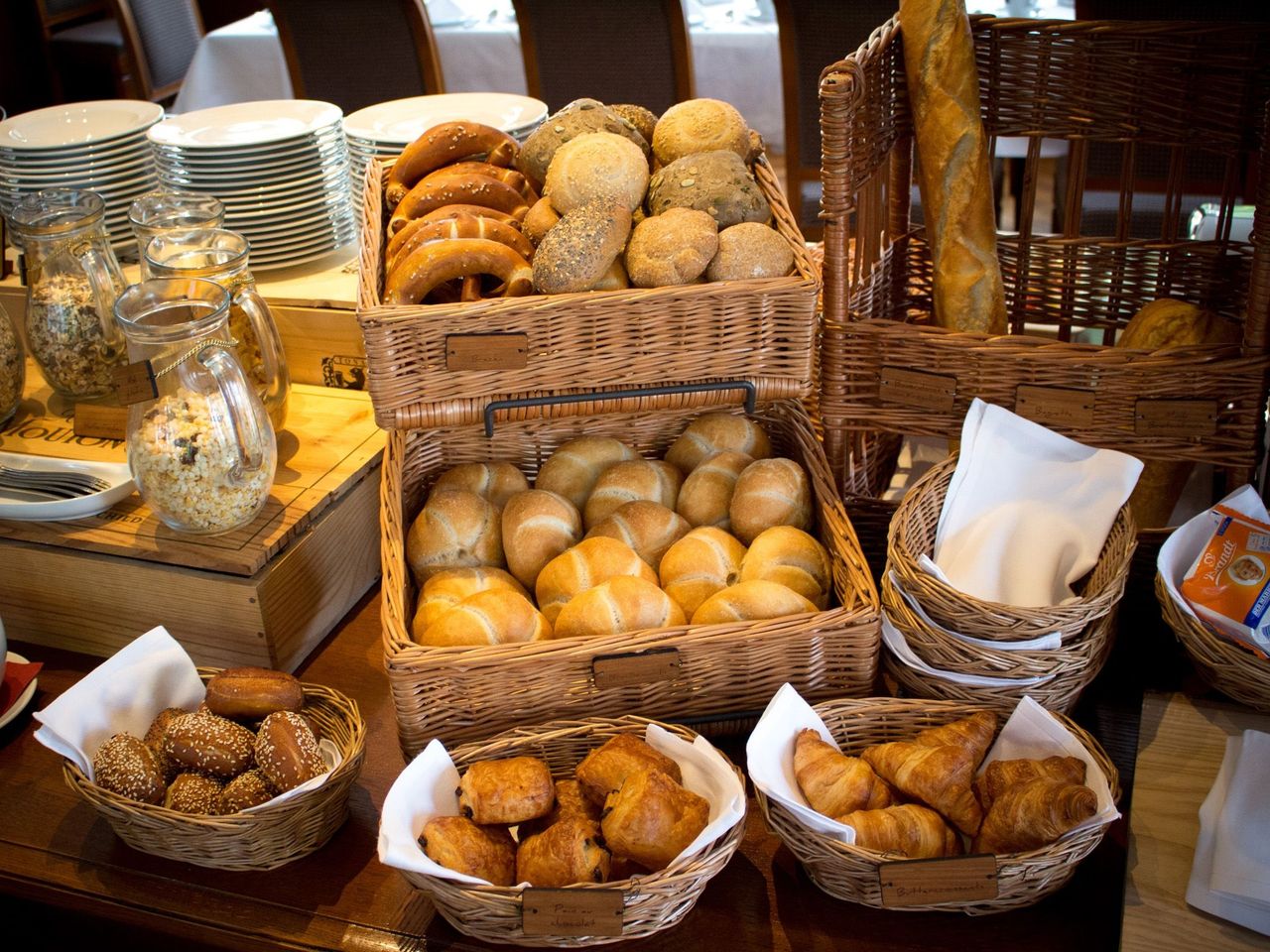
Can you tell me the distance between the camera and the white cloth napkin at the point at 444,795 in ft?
3.00

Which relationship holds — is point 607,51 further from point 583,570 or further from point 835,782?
point 835,782

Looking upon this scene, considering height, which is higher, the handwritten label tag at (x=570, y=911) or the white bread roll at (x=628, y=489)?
the white bread roll at (x=628, y=489)

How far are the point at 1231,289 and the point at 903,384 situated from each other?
0.56 m

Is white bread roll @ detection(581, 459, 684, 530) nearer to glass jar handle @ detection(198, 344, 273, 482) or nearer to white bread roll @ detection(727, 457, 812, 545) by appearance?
white bread roll @ detection(727, 457, 812, 545)

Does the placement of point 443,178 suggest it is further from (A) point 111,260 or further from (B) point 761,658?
(B) point 761,658

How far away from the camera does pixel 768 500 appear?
1308 millimetres

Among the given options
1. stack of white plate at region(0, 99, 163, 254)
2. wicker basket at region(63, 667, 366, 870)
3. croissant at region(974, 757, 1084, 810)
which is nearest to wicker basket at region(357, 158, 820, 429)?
wicker basket at region(63, 667, 366, 870)

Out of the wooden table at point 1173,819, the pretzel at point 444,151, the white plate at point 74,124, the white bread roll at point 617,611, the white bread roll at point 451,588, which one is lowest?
the wooden table at point 1173,819

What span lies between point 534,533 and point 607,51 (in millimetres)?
2118

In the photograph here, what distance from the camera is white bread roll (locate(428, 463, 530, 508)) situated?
1.41 meters

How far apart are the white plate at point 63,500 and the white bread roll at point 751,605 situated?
0.73 meters

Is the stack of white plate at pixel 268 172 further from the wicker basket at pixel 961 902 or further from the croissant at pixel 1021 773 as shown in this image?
the croissant at pixel 1021 773

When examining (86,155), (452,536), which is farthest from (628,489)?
(86,155)

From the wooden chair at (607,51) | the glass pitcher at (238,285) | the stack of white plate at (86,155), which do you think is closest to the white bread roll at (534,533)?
the glass pitcher at (238,285)
